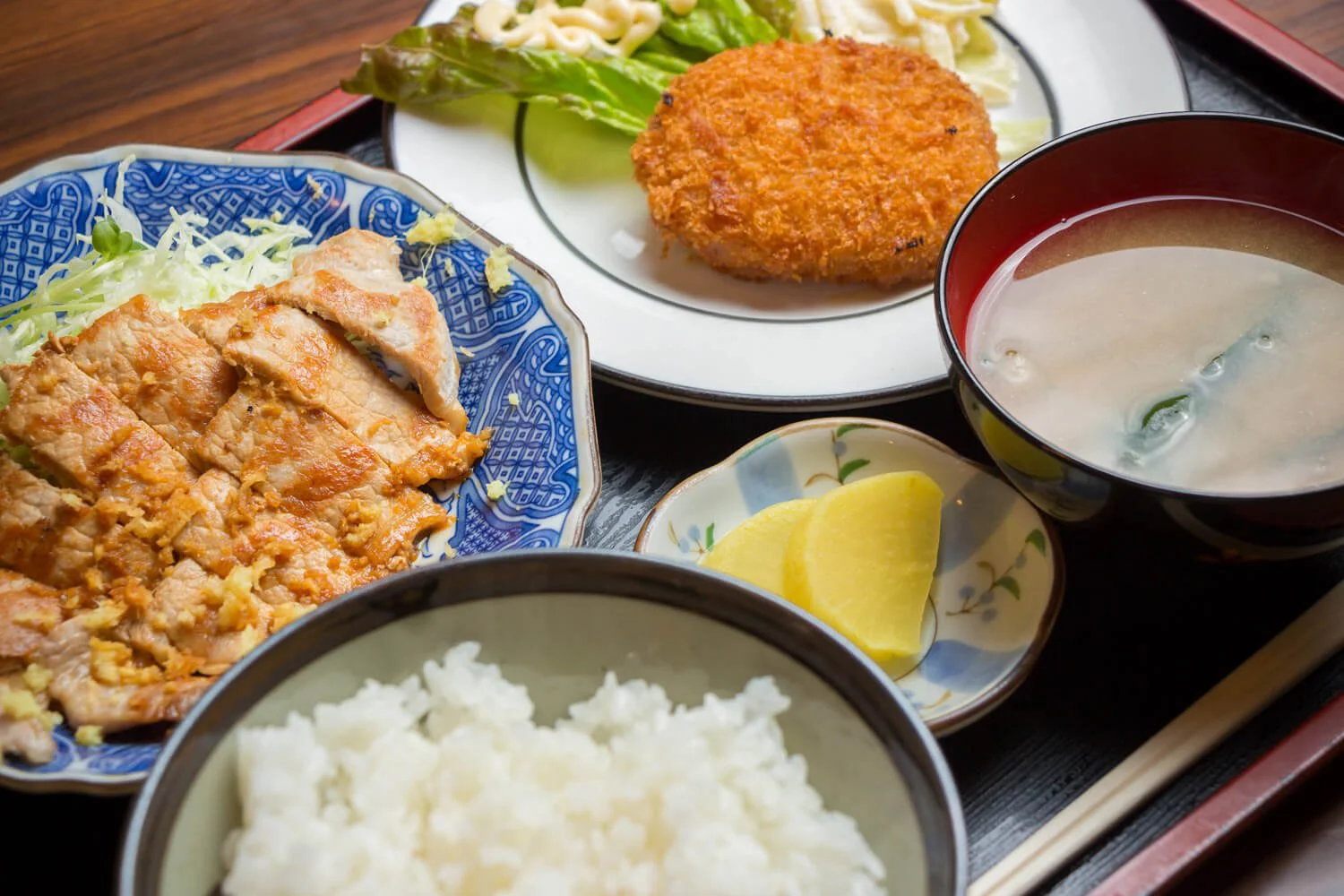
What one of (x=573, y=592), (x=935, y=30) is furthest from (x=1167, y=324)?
(x=935, y=30)

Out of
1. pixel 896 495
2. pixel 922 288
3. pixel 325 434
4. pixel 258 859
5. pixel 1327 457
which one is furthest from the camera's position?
pixel 922 288

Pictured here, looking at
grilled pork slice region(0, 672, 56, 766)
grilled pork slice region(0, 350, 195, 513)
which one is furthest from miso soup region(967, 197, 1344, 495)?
grilled pork slice region(0, 672, 56, 766)

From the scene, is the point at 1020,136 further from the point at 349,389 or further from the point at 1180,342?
the point at 349,389

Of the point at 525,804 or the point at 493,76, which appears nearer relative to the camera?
the point at 525,804

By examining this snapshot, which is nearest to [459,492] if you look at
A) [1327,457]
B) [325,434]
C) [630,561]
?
[325,434]

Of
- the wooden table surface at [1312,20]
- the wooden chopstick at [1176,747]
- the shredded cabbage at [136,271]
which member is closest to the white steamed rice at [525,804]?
the wooden chopstick at [1176,747]

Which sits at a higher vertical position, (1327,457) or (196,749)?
(196,749)

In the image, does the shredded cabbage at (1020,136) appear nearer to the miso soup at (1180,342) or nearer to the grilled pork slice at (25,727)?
the miso soup at (1180,342)

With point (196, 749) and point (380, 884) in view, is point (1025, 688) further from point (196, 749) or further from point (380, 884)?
point (196, 749)
